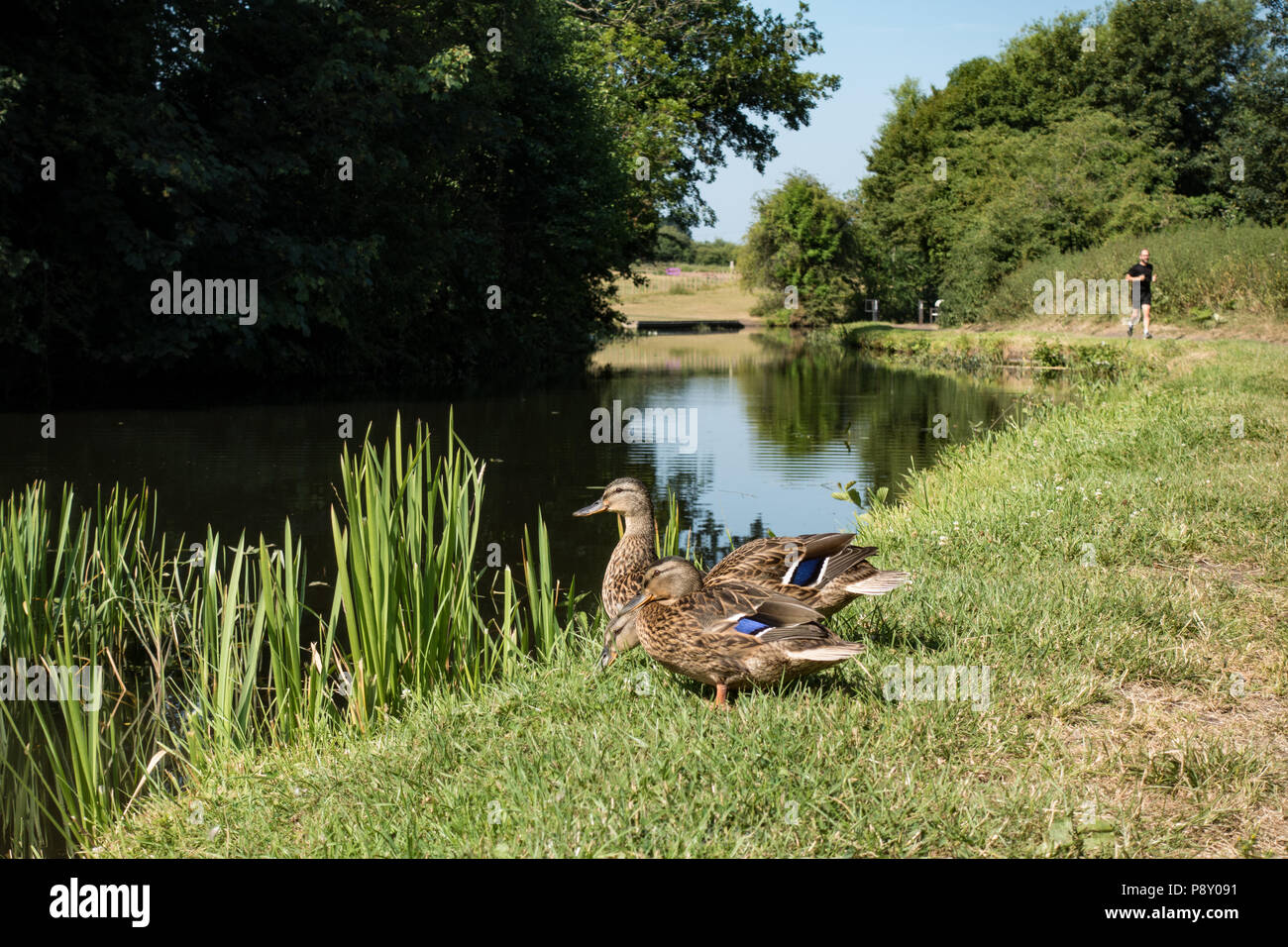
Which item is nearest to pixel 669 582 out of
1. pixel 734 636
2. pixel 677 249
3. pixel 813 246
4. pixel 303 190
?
pixel 734 636

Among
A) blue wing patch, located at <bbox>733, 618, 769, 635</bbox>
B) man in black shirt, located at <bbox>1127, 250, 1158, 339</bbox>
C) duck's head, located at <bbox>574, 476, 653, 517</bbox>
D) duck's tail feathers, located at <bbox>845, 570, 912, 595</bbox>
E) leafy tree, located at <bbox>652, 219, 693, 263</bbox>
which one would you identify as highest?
leafy tree, located at <bbox>652, 219, 693, 263</bbox>

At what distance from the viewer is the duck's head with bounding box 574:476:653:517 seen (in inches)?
229

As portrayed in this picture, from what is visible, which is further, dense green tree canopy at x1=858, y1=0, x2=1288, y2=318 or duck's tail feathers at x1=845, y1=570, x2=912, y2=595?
dense green tree canopy at x1=858, y1=0, x2=1288, y2=318

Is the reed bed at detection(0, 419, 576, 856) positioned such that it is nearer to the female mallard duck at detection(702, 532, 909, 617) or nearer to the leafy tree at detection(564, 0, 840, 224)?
the female mallard duck at detection(702, 532, 909, 617)

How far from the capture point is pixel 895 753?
3.52m

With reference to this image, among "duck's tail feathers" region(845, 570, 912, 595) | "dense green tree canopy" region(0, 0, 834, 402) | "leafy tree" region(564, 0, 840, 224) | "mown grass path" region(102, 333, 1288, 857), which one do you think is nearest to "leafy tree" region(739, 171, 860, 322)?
"leafy tree" region(564, 0, 840, 224)

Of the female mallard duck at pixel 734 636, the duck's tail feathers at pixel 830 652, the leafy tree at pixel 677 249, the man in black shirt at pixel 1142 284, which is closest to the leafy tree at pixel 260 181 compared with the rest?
the man in black shirt at pixel 1142 284

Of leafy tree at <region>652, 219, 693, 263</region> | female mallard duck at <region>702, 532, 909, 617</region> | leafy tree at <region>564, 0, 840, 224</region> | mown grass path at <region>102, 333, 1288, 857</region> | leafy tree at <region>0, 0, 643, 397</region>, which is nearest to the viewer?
mown grass path at <region>102, 333, 1288, 857</region>

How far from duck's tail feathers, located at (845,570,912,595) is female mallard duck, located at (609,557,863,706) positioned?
1.17 ft

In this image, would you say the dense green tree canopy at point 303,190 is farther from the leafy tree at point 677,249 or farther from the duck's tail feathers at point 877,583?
the leafy tree at point 677,249

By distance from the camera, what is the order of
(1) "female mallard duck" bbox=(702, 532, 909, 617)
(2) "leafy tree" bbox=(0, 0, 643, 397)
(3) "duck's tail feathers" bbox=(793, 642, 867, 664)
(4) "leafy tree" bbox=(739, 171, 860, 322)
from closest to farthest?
(3) "duck's tail feathers" bbox=(793, 642, 867, 664) → (1) "female mallard duck" bbox=(702, 532, 909, 617) → (2) "leafy tree" bbox=(0, 0, 643, 397) → (4) "leafy tree" bbox=(739, 171, 860, 322)

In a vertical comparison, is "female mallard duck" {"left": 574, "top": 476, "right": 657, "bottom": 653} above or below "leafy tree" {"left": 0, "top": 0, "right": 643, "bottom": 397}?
below
